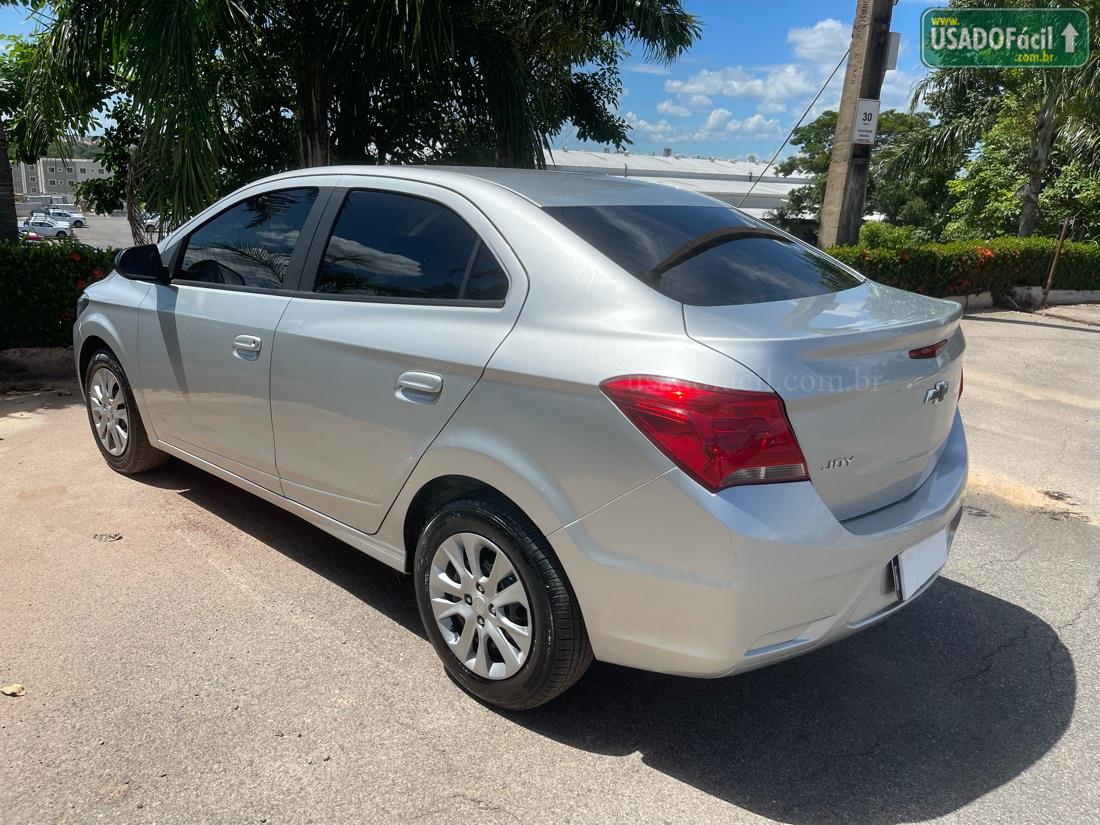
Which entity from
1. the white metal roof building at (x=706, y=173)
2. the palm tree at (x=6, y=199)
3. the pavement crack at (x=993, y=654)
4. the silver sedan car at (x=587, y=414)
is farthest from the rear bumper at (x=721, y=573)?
the white metal roof building at (x=706, y=173)

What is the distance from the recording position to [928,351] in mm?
2660

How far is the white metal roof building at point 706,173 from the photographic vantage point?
135ft

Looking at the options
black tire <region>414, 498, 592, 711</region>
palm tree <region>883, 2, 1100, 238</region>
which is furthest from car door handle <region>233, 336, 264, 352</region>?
palm tree <region>883, 2, 1100, 238</region>

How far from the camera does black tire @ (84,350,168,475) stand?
14.8 ft

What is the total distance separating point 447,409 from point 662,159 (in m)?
55.6

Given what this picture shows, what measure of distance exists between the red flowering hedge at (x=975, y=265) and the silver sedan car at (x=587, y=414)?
7781mm

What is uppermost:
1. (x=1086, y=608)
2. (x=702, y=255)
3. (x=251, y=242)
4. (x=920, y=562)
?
(x=251, y=242)

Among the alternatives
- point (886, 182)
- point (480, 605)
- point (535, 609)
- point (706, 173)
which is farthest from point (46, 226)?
point (535, 609)

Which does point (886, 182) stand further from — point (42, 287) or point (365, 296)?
point (365, 296)

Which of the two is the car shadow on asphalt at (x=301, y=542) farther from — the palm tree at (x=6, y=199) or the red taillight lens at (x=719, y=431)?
the palm tree at (x=6, y=199)

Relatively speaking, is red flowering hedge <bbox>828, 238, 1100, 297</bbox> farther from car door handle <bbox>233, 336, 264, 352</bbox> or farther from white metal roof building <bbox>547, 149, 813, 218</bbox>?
white metal roof building <bbox>547, 149, 813, 218</bbox>

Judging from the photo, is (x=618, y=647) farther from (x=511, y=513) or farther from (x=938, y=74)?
(x=938, y=74)

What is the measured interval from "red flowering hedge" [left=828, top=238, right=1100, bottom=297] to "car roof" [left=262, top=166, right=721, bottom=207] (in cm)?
719

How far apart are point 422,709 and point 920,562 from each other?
1.60 meters
